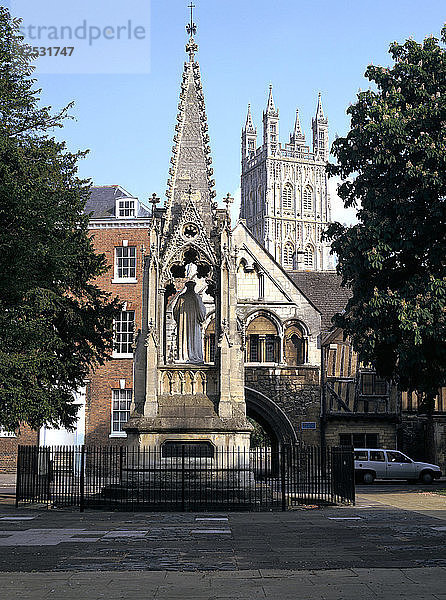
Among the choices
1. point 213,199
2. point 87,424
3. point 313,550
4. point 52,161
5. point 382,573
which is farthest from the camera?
point 87,424

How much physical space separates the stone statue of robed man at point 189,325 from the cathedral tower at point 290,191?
111347mm

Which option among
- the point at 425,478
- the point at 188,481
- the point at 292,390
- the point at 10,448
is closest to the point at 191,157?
the point at 188,481

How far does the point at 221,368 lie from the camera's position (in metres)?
19.8

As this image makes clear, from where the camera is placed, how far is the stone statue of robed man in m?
21.0

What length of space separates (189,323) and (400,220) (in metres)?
7.85

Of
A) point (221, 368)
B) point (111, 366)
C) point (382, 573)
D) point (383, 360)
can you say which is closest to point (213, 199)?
point (221, 368)

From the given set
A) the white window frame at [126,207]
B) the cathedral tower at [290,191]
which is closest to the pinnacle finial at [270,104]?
the cathedral tower at [290,191]

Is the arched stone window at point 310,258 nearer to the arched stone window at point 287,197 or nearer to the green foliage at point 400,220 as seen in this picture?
the arched stone window at point 287,197

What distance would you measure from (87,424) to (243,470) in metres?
20.6

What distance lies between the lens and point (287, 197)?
137125mm

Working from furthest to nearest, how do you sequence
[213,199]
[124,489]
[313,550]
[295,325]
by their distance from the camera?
[295,325] < [213,199] < [124,489] < [313,550]

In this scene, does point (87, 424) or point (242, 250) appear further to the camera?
point (242, 250)

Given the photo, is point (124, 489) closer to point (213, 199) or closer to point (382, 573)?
point (213, 199)

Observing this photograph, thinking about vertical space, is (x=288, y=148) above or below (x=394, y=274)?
above
